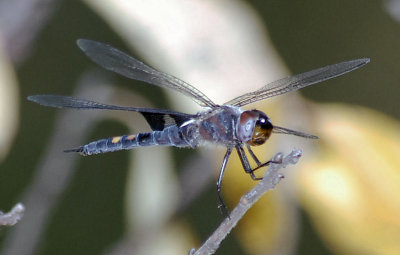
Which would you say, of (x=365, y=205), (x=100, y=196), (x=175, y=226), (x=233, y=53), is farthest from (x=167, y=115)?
(x=100, y=196)

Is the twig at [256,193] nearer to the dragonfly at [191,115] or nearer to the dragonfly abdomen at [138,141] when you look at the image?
the dragonfly at [191,115]

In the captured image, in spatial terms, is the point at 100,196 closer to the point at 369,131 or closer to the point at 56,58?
the point at 56,58

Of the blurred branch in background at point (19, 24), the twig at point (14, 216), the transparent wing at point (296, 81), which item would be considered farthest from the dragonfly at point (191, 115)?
the twig at point (14, 216)

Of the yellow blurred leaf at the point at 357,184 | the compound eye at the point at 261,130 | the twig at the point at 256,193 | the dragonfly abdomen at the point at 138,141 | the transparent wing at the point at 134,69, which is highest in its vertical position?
the transparent wing at the point at 134,69

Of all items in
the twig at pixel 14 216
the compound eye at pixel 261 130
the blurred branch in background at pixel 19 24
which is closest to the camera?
the twig at pixel 14 216

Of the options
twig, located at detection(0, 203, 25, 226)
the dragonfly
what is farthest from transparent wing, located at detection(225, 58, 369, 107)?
twig, located at detection(0, 203, 25, 226)

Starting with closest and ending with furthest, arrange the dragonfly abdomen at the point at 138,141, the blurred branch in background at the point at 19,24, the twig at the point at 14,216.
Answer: the twig at the point at 14,216
the dragonfly abdomen at the point at 138,141
the blurred branch in background at the point at 19,24

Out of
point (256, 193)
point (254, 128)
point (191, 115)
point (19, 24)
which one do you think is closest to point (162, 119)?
point (191, 115)
